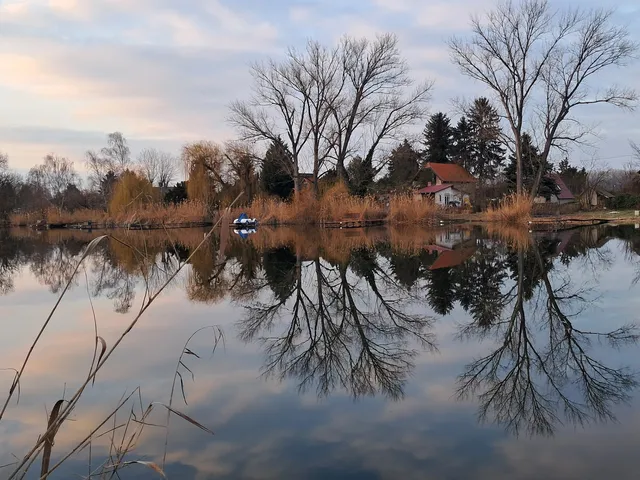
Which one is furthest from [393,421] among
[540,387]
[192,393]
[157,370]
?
[157,370]

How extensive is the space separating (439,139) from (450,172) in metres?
5.81

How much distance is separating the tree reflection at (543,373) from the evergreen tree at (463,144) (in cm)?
5029

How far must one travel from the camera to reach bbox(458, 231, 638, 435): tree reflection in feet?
10.1

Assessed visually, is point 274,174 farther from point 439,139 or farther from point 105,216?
point 439,139

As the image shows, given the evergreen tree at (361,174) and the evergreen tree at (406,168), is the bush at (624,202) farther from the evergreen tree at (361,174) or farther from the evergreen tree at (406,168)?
the evergreen tree at (361,174)

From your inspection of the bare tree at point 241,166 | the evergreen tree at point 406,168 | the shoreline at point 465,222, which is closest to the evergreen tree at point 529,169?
the shoreline at point 465,222

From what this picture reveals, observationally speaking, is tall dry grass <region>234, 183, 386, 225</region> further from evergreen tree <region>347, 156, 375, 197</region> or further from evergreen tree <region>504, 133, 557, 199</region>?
evergreen tree <region>504, 133, 557, 199</region>

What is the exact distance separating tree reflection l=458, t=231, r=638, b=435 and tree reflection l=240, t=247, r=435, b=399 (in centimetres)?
58

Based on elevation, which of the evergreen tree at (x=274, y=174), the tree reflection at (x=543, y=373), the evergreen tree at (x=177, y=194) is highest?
the evergreen tree at (x=274, y=174)

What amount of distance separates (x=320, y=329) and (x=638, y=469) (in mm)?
3205

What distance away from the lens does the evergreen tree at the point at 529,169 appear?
96.7 ft

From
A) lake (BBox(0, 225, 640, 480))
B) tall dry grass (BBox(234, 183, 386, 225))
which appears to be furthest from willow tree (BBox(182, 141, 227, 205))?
lake (BBox(0, 225, 640, 480))

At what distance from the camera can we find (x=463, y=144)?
5394cm

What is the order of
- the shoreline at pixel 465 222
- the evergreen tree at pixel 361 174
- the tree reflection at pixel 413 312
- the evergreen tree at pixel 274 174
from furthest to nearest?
the evergreen tree at pixel 274 174 < the evergreen tree at pixel 361 174 < the shoreline at pixel 465 222 < the tree reflection at pixel 413 312
